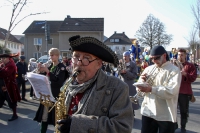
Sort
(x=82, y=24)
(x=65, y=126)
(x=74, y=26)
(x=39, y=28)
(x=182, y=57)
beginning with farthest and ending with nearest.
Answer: (x=39, y=28) → (x=82, y=24) → (x=74, y=26) → (x=182, y=57) → (x=65, y=126)

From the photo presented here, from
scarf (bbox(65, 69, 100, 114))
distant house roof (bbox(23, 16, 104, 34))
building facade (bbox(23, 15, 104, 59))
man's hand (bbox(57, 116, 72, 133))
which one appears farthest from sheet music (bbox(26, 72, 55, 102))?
distant house roof (bbox(23, 16, 104, 34))

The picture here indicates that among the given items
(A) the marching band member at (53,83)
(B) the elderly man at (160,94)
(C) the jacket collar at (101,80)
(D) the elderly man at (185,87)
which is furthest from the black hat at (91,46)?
(D) the elderly man at (185,87)

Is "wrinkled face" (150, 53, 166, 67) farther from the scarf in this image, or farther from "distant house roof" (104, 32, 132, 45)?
"distant house roof" (104, 32, 132, 45)

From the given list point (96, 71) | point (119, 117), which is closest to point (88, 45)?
point (96, 71)

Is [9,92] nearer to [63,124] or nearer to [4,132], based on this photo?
[4,132]

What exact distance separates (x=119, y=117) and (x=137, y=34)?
1878 inches

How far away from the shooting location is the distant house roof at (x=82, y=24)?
42344mm

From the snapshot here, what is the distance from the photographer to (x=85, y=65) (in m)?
2.25

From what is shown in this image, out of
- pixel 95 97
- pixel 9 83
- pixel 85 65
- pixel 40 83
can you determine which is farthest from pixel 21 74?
pixel 95 97

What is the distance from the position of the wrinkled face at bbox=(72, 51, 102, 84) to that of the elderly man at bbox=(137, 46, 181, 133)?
5.64 ft

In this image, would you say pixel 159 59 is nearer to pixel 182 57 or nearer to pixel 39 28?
pixel 182 57

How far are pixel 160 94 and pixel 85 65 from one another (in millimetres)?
1894

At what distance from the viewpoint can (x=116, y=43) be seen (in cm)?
6725

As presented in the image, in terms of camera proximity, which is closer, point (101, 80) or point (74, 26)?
point (101, 80)
